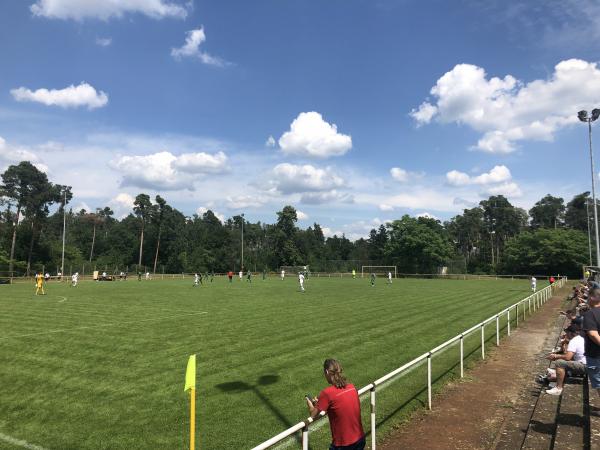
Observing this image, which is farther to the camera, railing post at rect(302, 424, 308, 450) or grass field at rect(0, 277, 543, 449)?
grass field at rect(0, 277, 543, 449)

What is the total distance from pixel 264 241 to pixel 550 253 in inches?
A: 3608

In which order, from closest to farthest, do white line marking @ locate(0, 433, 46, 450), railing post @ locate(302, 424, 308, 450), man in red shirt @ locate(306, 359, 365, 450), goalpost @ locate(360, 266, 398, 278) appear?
railing post @ locate(302, 424, 308, 450) < man in red shirt @ locate(306, 359, 365, 450) < white line marking @ locate(0, 433, 46, 450) < goalpost @ locate(360, 266, 398, 278)

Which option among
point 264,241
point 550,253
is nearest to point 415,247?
point 550,253

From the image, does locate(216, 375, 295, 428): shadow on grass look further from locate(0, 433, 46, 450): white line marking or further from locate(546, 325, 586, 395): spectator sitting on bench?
locate(546, 325, 586, 395): spectator sitting on bench

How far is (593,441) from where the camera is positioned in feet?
19.1

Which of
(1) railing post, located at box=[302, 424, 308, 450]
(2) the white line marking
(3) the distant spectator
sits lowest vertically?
(2) the white line marking

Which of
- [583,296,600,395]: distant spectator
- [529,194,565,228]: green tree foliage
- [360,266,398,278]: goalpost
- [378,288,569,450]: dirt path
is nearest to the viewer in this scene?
A: [583,296,600,395]: distant spectator

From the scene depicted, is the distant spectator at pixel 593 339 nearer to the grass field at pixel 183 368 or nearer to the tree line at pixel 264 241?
the grass field at pixel 183 368

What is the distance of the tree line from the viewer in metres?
73.4

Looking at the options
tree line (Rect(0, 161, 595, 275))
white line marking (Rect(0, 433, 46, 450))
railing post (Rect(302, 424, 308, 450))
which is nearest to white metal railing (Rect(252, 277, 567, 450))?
railing post (Rect(302, 424, 308, 450))

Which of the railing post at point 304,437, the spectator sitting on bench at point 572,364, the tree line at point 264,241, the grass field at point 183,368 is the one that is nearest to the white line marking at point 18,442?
the grass field at point 183,368

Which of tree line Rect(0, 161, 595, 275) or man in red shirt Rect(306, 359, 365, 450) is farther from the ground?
tree line Rect(0, 161, 595, 275)

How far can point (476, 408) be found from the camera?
25.4 feet

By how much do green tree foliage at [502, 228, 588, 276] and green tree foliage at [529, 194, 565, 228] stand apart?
156 ft
